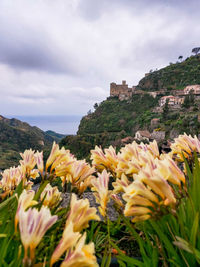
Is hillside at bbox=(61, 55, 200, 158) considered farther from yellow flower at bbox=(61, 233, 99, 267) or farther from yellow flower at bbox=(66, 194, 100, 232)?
yellow flower at bbox=(61, 233, 99, 267)

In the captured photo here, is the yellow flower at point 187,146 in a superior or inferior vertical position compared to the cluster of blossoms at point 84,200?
superior

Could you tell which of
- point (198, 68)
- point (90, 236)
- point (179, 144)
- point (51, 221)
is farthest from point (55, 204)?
point (198, 68)

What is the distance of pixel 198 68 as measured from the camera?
8200cm

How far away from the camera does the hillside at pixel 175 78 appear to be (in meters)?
80.9

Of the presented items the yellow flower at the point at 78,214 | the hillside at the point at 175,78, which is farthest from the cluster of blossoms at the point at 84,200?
the hillside at the point at 175,78

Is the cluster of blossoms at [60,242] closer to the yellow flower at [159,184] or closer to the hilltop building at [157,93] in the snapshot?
the yellow flower at [159,184]

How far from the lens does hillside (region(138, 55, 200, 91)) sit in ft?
266

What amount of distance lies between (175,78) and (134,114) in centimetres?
2808

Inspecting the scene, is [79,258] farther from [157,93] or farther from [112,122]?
[157,93]

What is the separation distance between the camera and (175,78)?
86562 mm

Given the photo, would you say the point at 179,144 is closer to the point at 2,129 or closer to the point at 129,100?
the point at 129,100

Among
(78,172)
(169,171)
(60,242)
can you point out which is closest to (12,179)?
(78,172)

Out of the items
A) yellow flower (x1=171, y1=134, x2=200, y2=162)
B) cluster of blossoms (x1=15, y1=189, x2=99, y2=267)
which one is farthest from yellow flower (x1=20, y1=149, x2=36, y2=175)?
yellow flower (x1=171, y1=134, x2=200, y2=162)

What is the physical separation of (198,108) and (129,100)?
3939 centimetres
